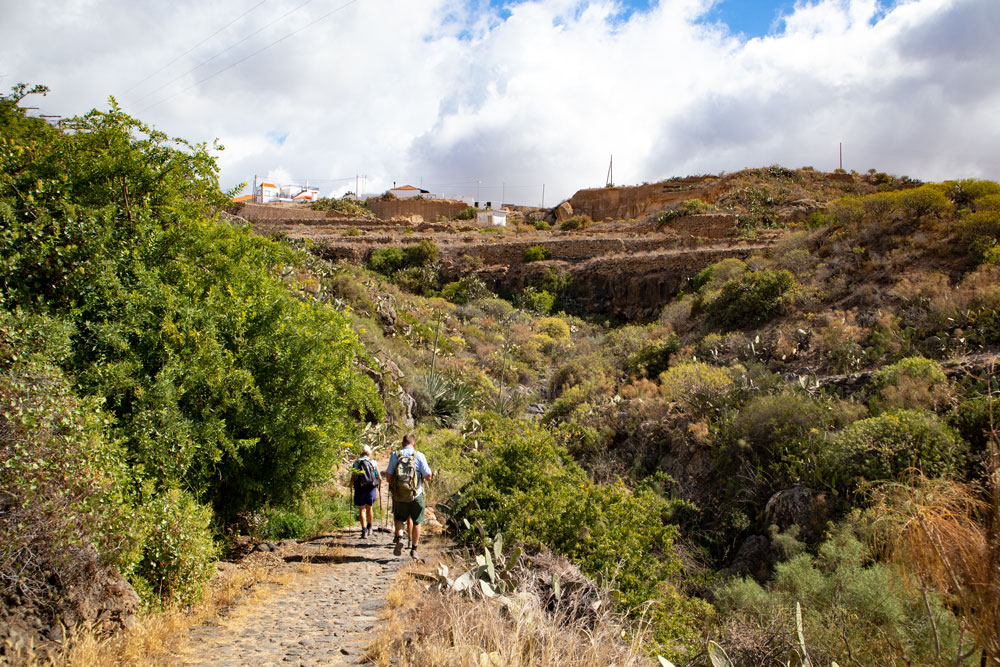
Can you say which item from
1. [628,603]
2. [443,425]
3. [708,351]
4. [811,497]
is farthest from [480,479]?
[708,351]

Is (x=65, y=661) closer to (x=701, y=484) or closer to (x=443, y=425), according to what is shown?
(x=701, y=484)

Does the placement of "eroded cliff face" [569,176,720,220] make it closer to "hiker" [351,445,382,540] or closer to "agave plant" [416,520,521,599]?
"hiker" [351,445,382,540]

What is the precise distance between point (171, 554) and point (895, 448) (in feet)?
30.9

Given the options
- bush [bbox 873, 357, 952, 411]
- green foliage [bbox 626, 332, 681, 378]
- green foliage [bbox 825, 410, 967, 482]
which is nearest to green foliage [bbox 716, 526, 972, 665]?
green foliage [bbox 825, 410, 967, 482]

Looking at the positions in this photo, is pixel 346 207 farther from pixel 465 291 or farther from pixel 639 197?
pixel 465 291

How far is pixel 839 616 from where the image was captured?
19.4ft

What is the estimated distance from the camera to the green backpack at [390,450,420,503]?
7.46 metres

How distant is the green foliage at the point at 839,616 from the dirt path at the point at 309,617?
346 cm

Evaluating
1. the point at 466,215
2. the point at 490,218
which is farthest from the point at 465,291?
A: the point at 466,215

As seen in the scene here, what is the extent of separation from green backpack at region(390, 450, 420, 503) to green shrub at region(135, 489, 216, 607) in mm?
2276

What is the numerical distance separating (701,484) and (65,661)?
982 centimetres

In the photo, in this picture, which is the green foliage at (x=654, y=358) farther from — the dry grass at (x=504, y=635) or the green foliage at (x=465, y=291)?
the green foliage at (x=465, y=291)

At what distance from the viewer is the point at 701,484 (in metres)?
11.3

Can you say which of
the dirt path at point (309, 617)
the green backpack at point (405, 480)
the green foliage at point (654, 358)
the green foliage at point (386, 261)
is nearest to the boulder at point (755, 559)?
the dirt path at point (309, 617)
